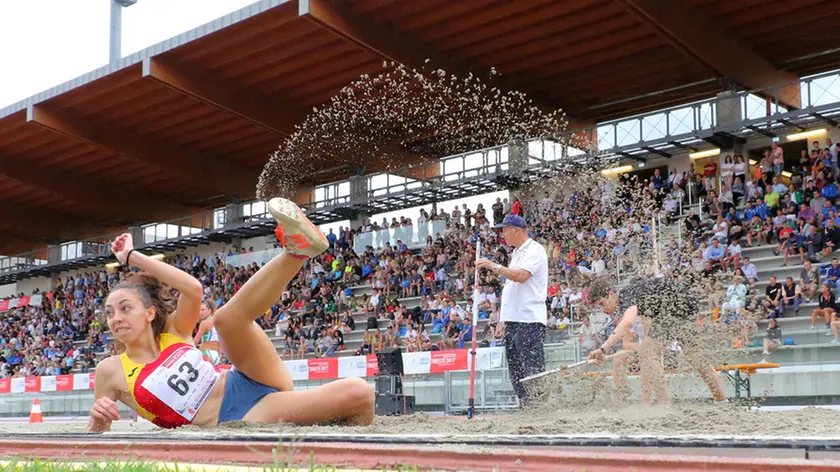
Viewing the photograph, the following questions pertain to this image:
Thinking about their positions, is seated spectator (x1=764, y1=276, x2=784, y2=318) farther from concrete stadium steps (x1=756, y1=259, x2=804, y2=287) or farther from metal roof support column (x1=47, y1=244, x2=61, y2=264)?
metal roof support column (x1=47, y1=244, x2=61, y2=264)

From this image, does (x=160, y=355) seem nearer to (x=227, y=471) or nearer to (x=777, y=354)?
(x=227, y=471)

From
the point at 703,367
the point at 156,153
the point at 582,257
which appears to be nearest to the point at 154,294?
the point at 703,367

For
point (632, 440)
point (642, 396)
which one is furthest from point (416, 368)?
point (632, 440)

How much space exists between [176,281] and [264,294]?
25.1 inches

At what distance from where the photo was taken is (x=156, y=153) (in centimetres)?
2892

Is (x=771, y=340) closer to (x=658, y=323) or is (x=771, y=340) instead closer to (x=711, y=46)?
(x=658, y=323)

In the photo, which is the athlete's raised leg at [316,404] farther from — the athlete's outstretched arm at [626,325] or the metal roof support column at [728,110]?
the metal roof support column at [728,110]

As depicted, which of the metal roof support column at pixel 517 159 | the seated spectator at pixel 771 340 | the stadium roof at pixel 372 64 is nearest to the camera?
the seated spectator at pixel 771 340

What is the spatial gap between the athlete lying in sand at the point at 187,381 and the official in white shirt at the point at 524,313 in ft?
9.88

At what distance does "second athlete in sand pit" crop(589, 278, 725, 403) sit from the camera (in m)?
7.84

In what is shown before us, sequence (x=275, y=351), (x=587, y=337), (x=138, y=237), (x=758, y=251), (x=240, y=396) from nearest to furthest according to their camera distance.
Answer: (x=275, y=351)
(x=240, y=396)
(x=587, y=337)
(x=758, y=251)
(x=138, y=237)

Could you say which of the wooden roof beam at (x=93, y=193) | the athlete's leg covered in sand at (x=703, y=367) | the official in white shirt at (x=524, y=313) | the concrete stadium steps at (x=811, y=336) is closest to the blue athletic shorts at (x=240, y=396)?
the official in white shirt at (x=524, y=313)

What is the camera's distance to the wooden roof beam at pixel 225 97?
22844 mm

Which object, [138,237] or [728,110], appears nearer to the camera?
[728,110]
